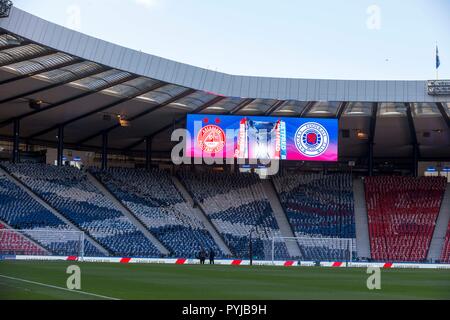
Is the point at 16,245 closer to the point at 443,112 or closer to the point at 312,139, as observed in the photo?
the point at 312,139

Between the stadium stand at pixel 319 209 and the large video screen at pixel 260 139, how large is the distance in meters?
6.40

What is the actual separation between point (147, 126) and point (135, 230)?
981 cm

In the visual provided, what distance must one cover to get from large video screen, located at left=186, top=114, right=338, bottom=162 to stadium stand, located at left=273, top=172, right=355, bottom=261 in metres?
6.40

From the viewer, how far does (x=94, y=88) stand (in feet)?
167

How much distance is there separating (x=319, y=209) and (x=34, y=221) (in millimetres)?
22492

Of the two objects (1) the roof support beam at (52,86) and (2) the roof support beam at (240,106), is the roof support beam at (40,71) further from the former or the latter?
(2) the roof support beam at (240,106)

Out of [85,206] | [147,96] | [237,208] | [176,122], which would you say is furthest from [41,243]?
[237,208]

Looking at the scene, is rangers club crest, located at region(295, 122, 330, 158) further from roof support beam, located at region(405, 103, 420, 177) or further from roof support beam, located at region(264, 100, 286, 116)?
roof support beam, located at region(405, 103, 420, 177)

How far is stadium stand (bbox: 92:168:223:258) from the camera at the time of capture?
56.9m

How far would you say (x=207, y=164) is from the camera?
70.0 meters

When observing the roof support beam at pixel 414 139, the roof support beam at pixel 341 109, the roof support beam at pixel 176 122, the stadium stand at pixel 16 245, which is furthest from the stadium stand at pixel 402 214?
the stadium stand at pixel 16 245

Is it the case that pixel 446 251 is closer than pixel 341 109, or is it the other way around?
pixel 341 109
